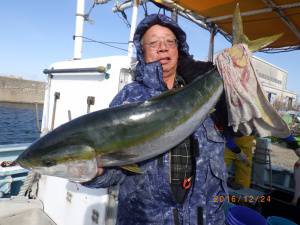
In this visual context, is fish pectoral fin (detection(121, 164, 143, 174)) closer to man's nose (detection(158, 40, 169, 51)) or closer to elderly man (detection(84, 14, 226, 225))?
elderly man (detection(84, 14, 226, 225))

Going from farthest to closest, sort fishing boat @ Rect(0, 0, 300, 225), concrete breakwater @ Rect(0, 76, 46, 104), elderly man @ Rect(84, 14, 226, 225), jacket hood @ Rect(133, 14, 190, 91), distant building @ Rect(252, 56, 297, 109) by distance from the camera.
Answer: concrete breakwater @ Rect(0, 76, 46, 104) → distant building @ Rect(252, 56, 297, 109) → fishing boat @ Rect(0, 0, 300, 225) → jacket hood @ Rect(133, 14, 190, 91) → elderly man @ Rect(84, 14, 226, 225)

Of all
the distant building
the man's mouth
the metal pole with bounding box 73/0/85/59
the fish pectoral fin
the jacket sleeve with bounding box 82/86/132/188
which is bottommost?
the jacket sleeve with bounding box 82/86/132/188

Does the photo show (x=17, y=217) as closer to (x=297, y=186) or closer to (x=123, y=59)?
Answer: (x=123, y=59)

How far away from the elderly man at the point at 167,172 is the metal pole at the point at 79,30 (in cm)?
317

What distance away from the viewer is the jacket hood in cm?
229

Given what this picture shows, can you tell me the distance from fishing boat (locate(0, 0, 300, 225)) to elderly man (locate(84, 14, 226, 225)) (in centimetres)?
121

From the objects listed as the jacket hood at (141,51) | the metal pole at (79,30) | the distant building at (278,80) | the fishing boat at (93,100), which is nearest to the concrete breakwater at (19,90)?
the distant building at (278,80)

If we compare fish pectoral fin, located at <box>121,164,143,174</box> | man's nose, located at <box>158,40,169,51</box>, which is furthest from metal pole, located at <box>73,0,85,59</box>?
fish pectoral fin, located at <box>121,164,143,174</box>

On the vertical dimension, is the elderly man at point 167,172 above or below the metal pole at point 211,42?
below

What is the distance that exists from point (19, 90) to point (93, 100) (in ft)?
173

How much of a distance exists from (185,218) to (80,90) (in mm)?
2695

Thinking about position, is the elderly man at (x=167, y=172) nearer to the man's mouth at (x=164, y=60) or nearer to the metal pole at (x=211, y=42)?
the man's mouth at (x=164, y=60)

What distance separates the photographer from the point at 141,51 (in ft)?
8.45

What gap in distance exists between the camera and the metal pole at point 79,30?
547cm
